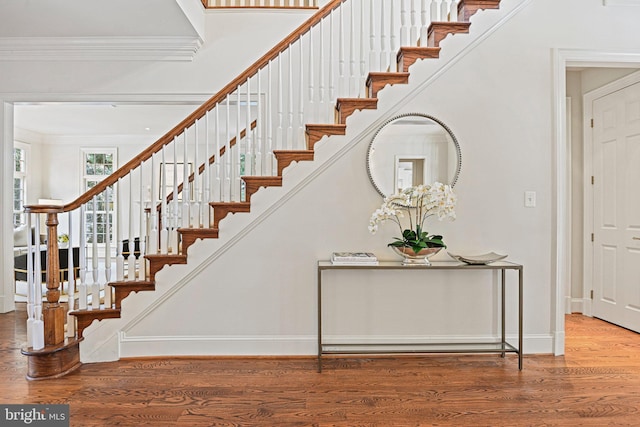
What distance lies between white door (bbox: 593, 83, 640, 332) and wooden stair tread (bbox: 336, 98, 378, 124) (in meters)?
2.38

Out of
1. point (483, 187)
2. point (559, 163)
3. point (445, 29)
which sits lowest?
point (483, 187)

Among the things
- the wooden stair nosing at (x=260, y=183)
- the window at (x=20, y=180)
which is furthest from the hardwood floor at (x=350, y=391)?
the window at (x=20, y=180)

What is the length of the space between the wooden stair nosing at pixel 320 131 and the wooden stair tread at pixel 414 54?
0.66 metres

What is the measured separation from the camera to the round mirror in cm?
316

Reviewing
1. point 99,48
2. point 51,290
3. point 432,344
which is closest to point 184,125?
point 51,290

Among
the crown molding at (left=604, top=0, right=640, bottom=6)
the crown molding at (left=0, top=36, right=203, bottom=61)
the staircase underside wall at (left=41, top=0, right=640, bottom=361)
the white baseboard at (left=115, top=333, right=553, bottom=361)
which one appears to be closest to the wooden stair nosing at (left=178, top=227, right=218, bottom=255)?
the staircase underside wall at (left=41, top=0, right=640, bottom=361)

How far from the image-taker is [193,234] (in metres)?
3.07

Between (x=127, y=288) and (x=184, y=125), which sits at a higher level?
(x=184, y=125)

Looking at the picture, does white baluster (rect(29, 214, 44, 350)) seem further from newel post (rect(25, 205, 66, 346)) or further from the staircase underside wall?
the staircase underside wall

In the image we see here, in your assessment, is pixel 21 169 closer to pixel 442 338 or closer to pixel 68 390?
pixel 68 390

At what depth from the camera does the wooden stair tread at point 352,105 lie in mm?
3139

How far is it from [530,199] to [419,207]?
85 cm

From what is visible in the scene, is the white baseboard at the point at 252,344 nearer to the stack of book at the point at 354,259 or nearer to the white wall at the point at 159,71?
the stack of book at the point at 354,259

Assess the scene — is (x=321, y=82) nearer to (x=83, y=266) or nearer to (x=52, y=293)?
(x=83, y=266)
